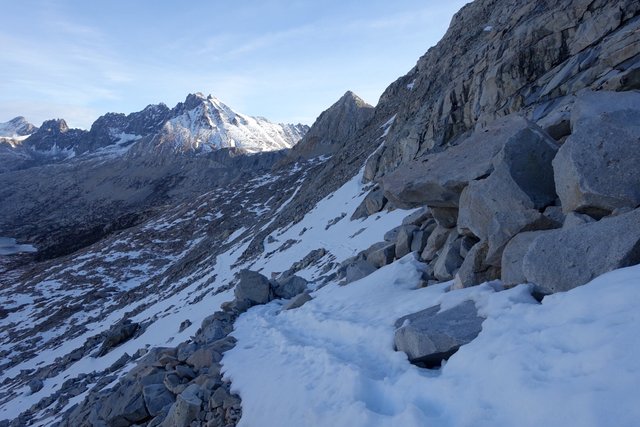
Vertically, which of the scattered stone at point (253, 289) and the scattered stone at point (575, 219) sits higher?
the scattered stone at point (575, 219)

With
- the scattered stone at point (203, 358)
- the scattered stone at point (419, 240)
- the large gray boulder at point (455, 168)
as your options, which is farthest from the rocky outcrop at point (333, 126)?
the scattered stone at point (203, 358)

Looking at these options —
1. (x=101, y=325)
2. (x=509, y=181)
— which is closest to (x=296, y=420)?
(x=509, y=181)

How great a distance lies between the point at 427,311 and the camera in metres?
8.22

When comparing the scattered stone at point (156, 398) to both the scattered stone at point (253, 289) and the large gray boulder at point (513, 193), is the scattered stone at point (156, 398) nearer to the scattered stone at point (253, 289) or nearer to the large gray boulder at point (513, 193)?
the scattered stone at point (253, 289)

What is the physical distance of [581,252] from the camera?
6332 millimetres

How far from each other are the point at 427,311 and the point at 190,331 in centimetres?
1437

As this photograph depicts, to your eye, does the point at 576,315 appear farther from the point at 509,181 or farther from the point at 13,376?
the point at 13,376

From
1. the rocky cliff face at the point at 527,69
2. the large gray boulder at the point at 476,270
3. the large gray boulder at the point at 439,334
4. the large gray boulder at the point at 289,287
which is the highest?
the rocky cliff face at the point at 527,69

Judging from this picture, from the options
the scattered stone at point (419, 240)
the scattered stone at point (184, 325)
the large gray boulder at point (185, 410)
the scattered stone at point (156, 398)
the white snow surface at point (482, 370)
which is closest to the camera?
the white snow surface at point (482, 370)

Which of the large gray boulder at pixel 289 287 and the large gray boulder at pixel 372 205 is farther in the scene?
the large gray boulder at pixel 372 205

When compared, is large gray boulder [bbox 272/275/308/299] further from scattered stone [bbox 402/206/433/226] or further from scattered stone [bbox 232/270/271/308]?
scattered stone [bbox 402/206/433/226]

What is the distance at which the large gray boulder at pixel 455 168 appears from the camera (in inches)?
386

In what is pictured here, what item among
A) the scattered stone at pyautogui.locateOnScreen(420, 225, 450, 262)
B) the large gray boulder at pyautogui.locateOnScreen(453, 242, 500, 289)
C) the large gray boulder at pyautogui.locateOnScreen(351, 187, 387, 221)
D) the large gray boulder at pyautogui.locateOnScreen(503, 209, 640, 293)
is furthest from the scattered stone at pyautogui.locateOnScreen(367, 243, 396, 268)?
the large gray boulder at pyautogui.locateOnScreen(351, 187, 387, 221)

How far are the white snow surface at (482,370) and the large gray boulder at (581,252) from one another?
316mm
